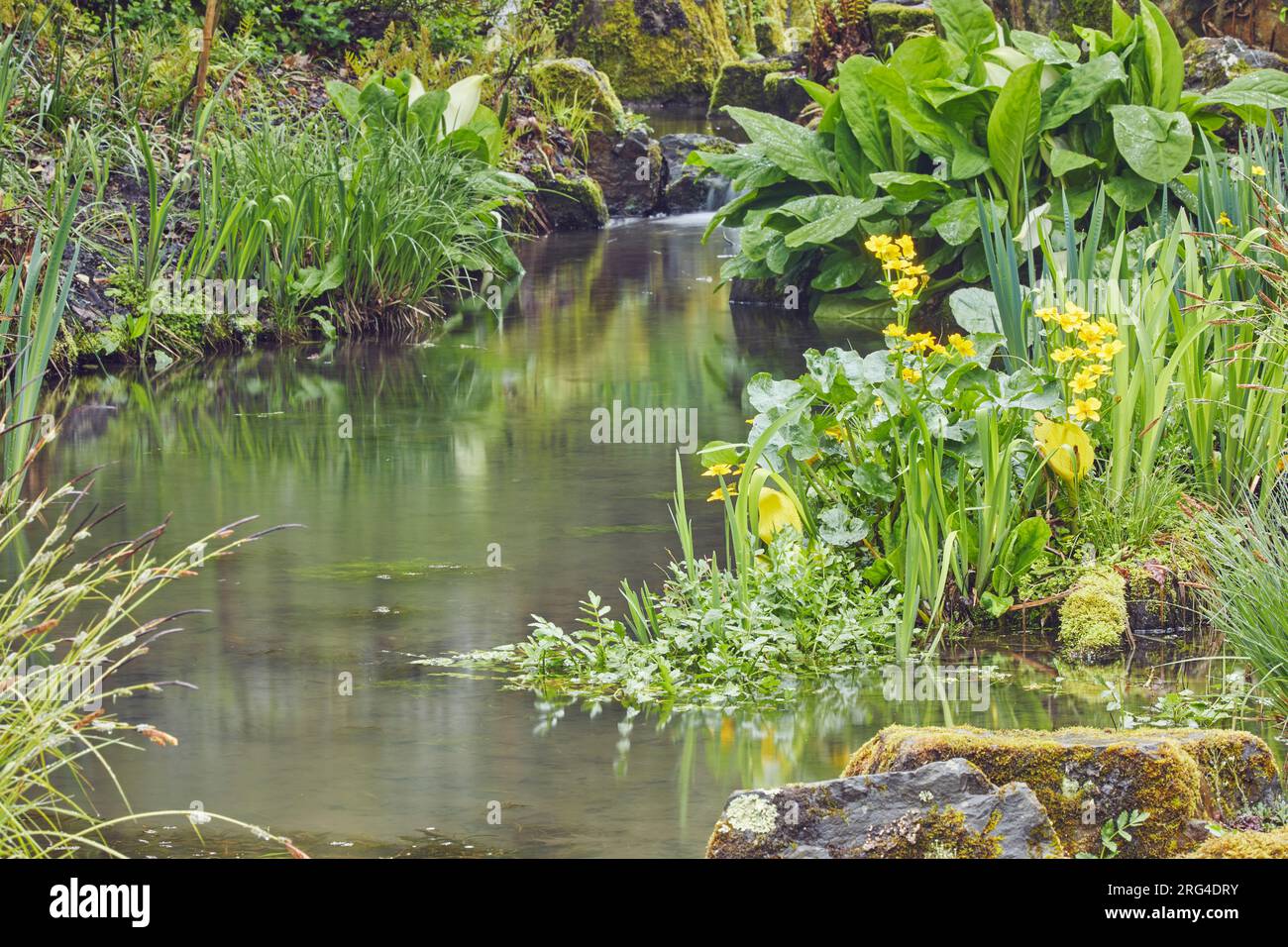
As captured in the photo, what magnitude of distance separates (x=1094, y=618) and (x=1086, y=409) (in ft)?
1.92

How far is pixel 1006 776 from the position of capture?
3016 mm

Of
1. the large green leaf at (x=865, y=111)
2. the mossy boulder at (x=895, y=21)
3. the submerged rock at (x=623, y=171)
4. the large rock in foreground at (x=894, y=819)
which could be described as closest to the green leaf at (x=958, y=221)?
the large green leaf at (x=865, y=111)

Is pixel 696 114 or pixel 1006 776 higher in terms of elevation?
pixel 696 114

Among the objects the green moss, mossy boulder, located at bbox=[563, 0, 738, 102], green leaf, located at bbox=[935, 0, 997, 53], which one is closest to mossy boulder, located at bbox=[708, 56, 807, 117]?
the green moss

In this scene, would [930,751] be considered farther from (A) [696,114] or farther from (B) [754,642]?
(A) [696,114]

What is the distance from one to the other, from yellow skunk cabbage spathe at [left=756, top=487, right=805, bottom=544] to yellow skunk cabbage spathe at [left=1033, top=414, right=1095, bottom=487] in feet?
2.42

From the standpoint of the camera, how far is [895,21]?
19141 mm

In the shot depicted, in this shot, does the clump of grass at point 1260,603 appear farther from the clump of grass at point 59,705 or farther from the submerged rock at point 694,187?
the submerged rock at point 694,187

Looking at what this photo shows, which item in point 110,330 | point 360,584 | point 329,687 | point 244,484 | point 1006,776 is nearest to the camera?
point 1006,776

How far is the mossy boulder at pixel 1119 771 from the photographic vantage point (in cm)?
292

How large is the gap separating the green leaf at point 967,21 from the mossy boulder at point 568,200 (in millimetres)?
5646

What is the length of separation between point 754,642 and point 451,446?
3179 millimetres

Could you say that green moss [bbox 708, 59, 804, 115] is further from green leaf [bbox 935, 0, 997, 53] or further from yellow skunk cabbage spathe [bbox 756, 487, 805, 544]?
yellow skunk cabbage spathe [bbox 756, 487, 805, 544]

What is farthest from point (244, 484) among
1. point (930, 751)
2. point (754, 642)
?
point (930, 751)
